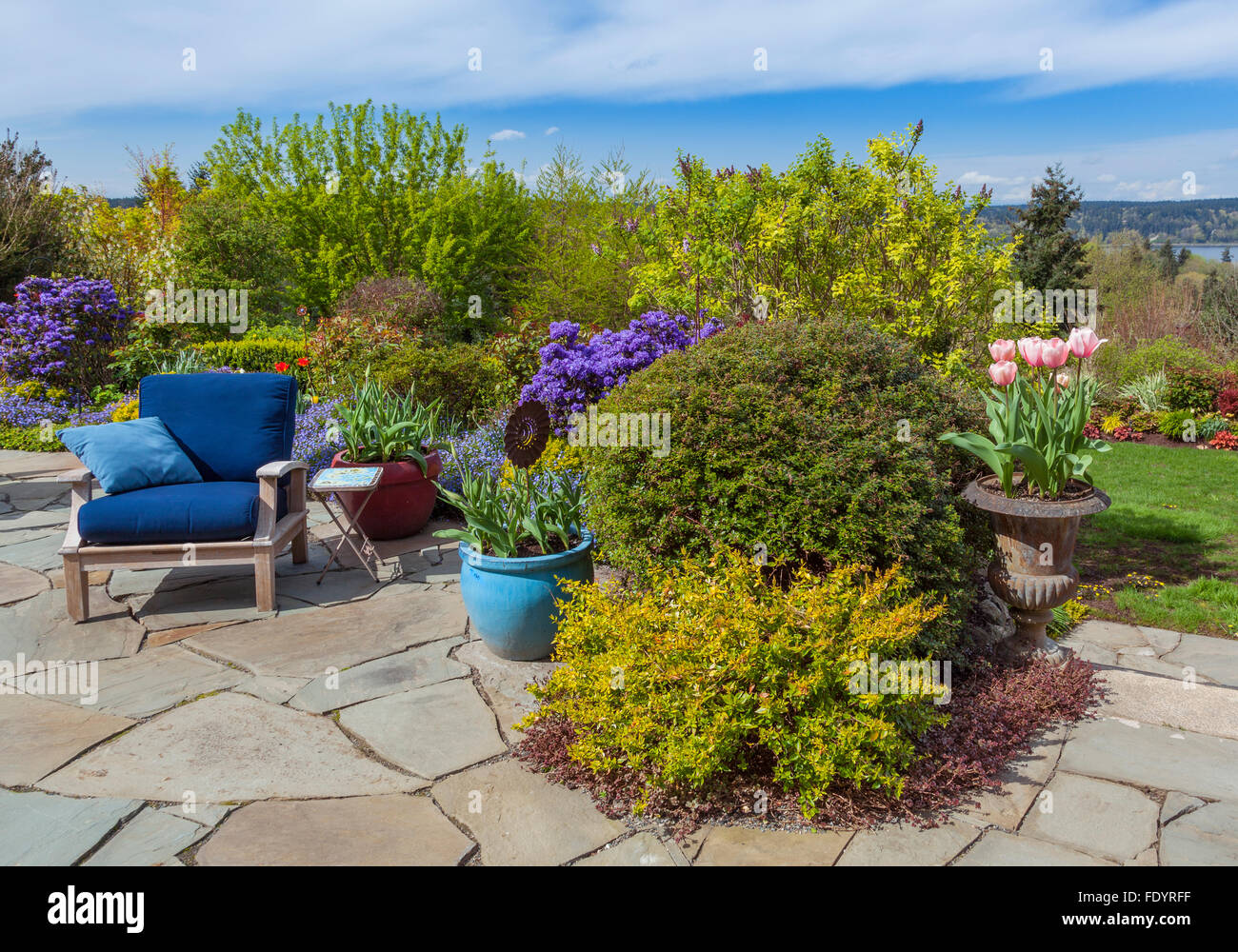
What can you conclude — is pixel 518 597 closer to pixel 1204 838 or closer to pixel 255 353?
A: pixel 1204 838

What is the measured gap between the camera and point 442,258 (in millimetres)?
16422

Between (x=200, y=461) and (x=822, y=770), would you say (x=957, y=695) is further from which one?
(x=200, y=461)

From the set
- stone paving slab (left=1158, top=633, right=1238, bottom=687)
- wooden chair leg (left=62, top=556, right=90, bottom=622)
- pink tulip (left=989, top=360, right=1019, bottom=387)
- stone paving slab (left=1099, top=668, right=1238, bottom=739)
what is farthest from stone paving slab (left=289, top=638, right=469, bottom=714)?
stone paving slab (left=1158, top=633, right=1238, bottom=687)

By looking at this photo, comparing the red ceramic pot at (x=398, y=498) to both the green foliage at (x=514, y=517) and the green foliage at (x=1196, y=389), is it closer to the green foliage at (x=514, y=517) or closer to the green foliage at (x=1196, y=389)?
the green foliage at (x=514, y=517)

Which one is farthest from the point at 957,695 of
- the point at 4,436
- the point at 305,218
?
the point at 305,218

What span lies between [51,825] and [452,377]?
5205mm

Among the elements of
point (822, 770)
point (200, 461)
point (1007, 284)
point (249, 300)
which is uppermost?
point (249, 300)

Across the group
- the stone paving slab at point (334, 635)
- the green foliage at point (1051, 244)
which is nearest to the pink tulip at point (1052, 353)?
the stone paving slab at point (334, 635)

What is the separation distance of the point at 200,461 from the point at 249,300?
9470mm

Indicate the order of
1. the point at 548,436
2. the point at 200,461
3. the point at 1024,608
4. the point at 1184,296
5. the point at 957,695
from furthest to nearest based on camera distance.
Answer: the point at 1184,296
the point at 548,436
the point at 200,461
the point at 1024,608
the point at 957,695

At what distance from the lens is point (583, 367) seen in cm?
599

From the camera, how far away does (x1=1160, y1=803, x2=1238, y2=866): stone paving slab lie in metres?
2.39

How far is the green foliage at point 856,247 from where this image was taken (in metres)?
5.97

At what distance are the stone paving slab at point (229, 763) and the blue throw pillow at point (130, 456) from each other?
5.72ft
